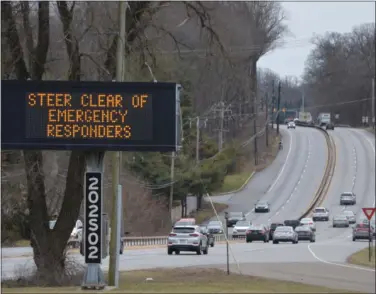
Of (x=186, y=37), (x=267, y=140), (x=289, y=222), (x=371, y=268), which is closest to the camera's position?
(x=371, y=268)

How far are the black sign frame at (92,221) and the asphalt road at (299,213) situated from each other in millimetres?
5906

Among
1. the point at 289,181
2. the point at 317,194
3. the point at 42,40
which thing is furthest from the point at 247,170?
the point at 42,40

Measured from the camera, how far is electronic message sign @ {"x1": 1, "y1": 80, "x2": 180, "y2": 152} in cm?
1588

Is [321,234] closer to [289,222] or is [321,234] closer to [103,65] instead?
[289,222]

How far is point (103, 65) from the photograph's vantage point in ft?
73.5

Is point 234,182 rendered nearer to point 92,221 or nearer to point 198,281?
point 198,281

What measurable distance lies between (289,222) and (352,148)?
1372 centimetres

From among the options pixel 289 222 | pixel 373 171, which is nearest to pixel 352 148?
pixel 373 171

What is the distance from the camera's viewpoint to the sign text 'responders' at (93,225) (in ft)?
56.8

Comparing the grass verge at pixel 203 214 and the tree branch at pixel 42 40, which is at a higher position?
the tree branch at pixel 42 40

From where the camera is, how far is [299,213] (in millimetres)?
73688

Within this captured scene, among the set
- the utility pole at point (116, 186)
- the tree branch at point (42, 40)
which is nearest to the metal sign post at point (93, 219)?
the utility pole at point (116, 186)

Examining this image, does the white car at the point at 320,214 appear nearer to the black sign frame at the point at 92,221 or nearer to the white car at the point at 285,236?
the white car at the point at 285,236

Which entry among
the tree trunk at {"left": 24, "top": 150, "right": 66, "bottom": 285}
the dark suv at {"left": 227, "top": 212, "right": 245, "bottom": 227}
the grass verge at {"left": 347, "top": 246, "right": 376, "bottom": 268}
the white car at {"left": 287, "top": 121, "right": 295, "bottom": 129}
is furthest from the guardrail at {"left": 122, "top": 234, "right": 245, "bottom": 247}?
the tree trunk at {"left": 24, "top": 150, "right": 66, "bottom": 285}
